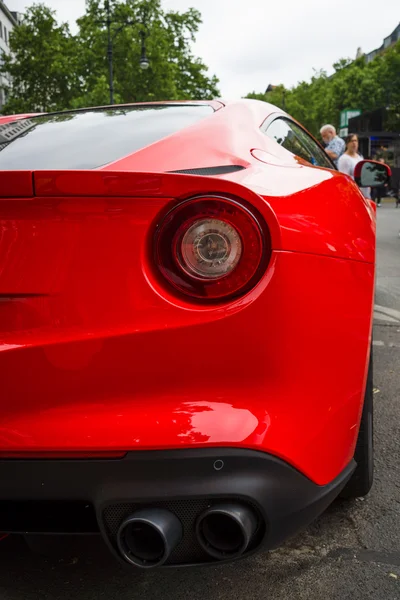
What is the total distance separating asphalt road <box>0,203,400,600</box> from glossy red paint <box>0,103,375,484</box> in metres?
0.62

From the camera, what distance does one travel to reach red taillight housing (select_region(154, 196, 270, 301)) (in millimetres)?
1670

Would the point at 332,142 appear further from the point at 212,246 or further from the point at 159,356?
the point at 159,356

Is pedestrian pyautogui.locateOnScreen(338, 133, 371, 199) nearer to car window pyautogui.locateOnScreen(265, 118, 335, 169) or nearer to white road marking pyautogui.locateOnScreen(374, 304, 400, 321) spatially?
white road marking pyautogui.locateOnScreen(374, 304, 400, 321)

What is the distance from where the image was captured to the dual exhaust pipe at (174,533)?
5.37 feet

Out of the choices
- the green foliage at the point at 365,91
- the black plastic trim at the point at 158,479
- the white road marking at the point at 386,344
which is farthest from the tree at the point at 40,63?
the black plastic trim at the point at 158,479

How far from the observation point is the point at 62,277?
5.51ft

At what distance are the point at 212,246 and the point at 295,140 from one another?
1.38 m

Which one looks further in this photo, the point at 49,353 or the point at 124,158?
the point at 124,158

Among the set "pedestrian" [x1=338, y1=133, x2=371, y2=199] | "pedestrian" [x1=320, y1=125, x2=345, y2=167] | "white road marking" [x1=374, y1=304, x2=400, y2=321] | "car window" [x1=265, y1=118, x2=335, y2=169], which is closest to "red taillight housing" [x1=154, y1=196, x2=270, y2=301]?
"car window" [x1=265, y1=118, x2=335, y2=169]

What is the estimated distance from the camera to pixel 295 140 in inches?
114

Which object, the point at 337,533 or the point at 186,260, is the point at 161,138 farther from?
the point at 337,533

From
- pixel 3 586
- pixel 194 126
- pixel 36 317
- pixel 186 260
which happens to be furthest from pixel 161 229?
pixel 3 586

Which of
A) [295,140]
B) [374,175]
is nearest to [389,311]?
[374,175]

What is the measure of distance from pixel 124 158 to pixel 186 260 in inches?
15.1
